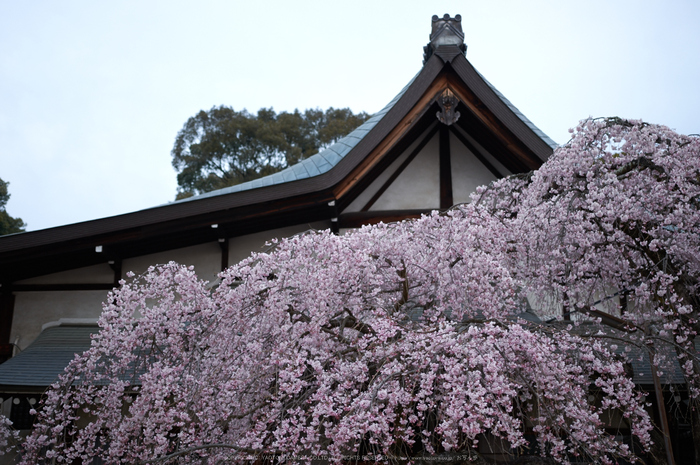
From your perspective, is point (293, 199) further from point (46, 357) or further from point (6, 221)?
point (6, 221)

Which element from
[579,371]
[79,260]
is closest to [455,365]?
[579,371]


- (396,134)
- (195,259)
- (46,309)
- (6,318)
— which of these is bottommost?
(6,318)

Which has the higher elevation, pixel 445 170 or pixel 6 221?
pixel 6 221

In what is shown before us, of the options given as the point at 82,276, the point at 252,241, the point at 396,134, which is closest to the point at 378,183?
the point at 396,134

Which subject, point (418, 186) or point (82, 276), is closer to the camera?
point (82, 276)

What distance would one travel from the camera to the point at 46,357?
645 cm

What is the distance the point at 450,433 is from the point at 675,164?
3.10 m

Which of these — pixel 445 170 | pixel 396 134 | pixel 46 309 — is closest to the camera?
pixel 46 309

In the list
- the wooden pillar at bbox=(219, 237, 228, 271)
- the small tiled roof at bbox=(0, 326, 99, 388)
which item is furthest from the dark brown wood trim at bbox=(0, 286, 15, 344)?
the wooden pillar at bbox=(219, 237, 228, 271)

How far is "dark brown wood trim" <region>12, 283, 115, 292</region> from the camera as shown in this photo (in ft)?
23.6

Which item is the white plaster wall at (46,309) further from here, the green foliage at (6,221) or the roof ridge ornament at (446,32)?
the green foliage at (6,221)

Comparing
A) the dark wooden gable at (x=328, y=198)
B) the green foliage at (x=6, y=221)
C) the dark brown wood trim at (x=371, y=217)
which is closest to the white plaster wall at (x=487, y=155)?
the dark wooden gable at (x=328, y=198)

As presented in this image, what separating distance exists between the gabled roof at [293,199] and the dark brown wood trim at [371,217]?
19 centimetres

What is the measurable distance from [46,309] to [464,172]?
595cm
